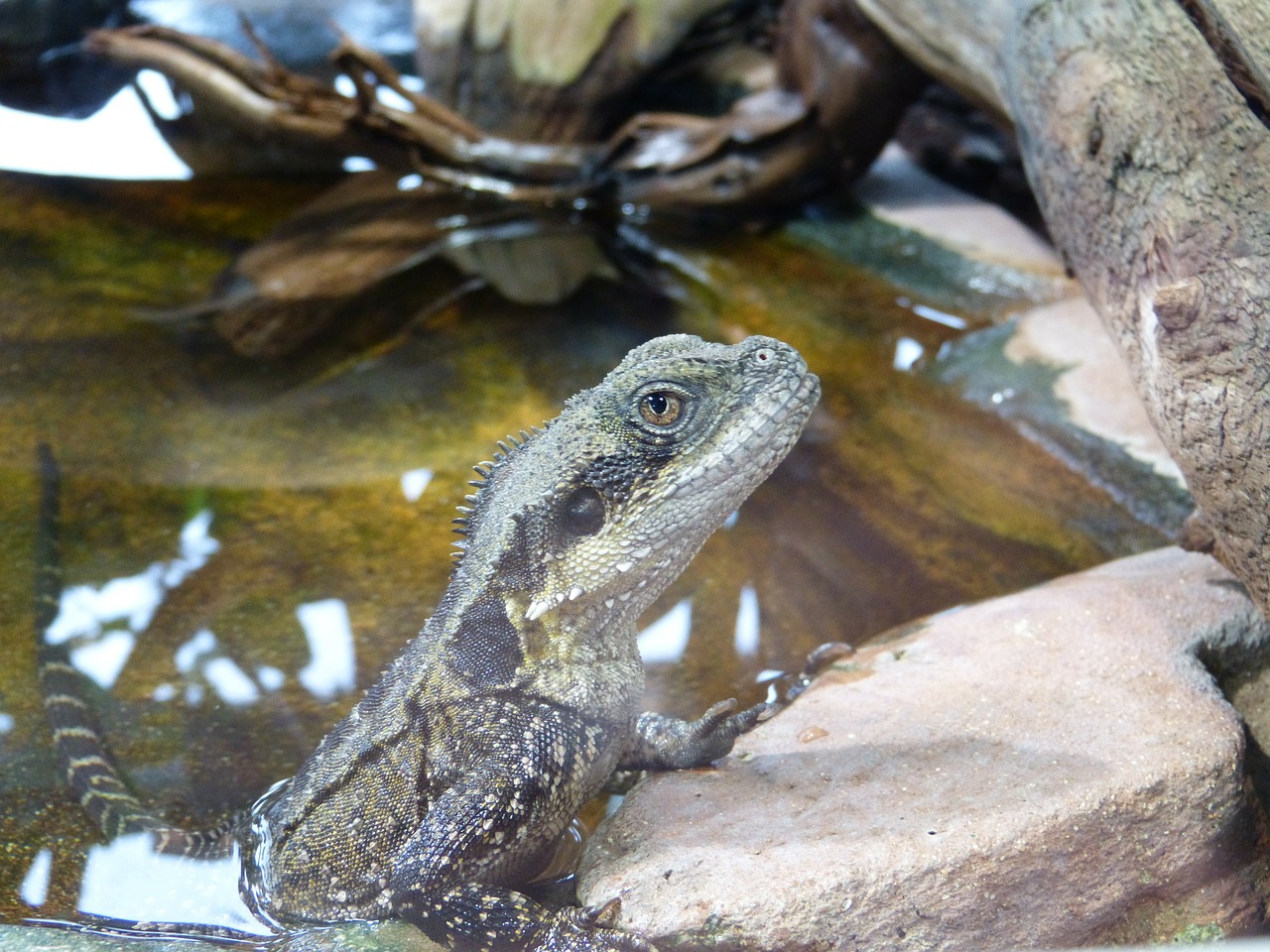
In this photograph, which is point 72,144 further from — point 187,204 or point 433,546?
point 433,546

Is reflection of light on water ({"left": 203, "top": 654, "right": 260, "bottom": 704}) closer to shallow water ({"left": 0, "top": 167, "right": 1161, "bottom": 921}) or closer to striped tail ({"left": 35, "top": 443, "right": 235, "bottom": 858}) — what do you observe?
shallow water ({"left": 0, "top": 167, "right": 1161, "bottom": 921})

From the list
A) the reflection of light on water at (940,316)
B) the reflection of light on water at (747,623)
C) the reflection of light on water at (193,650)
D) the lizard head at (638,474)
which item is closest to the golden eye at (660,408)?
the lizard head at (638,474)

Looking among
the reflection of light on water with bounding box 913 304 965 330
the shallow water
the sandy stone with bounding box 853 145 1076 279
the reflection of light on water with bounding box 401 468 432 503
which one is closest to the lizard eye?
the shallow water

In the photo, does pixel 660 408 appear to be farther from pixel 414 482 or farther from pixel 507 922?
pixel 414 482

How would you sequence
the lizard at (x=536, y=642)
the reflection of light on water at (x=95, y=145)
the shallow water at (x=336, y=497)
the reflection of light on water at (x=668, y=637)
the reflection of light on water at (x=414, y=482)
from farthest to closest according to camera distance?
the reflection of light on water at (x=95, y=145)
the reflection of light on water at (x=414, y=482)
the reflection of light on water at (x=668, y=637)
the shallow water at (x=336, y=497)
the lizard at (x=536, y=642)

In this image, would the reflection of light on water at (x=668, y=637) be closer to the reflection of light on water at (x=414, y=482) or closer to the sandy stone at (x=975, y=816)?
the sandy stone at (x=975, y=816)

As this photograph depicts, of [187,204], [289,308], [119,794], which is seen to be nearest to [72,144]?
[187,204]
